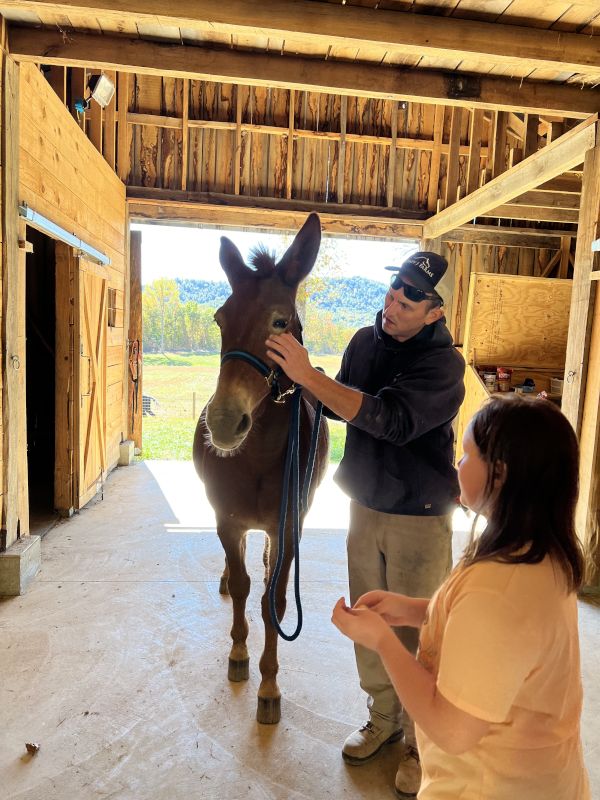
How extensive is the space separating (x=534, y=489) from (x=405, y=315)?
3.66 ft

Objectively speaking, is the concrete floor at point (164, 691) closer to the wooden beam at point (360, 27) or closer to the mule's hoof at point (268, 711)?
the mule's hoof at point (268, 711)

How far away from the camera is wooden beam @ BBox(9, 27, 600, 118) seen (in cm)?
312

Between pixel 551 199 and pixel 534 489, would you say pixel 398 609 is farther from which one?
pixel 551 199

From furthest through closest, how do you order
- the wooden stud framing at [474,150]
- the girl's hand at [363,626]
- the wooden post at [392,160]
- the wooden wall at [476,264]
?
the wooden wall at [476,264], the wooden post at [392,160], the wooden stud framing at [474,150], the girl's hand at [363,626]

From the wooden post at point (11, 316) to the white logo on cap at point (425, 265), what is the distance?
2.60m

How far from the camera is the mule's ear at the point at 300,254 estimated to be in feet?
6.36

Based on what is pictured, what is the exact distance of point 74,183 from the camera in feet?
15.3

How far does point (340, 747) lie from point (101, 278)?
4908 mm

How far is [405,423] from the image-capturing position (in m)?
1.73

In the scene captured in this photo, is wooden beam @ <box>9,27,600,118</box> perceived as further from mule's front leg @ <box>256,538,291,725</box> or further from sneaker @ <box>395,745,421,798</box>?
sneaker @ <box>395,745,421,798</box>

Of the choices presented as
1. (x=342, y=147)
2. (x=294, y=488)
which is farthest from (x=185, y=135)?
(x=294, y=488)

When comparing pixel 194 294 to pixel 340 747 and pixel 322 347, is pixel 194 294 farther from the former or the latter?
pixel 340 747

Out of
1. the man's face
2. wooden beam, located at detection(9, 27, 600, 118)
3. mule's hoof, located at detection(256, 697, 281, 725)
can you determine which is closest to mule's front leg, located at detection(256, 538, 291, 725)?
mule's hoof, located at detection(256, 697, 281, 725)

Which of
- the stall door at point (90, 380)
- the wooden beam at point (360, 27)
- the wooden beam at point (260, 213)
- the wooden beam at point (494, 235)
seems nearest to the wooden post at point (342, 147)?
the wooden beam at point (260, 213)
